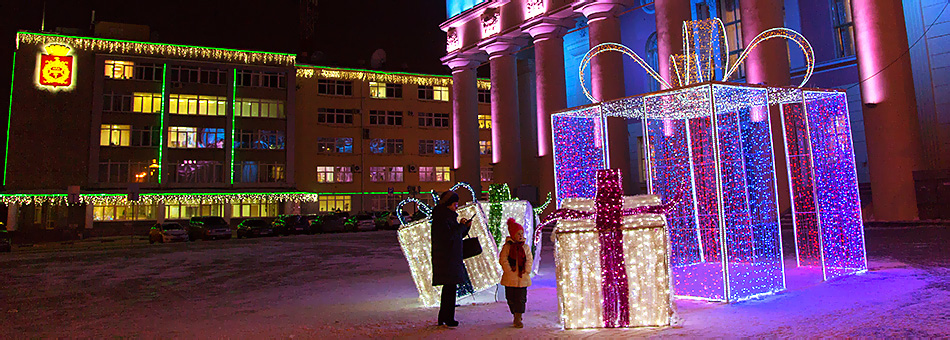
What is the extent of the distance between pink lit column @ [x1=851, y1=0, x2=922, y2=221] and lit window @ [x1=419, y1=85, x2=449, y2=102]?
3760cm

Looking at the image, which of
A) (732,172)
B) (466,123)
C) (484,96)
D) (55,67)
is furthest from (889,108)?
(55,67)

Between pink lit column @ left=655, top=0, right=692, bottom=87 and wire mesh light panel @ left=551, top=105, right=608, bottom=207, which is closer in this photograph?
wire mesh light panel @ left=551, top=105, right=608, bottom=207

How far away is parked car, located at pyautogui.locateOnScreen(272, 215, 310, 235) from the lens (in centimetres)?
3562

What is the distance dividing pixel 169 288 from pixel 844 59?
2517cm

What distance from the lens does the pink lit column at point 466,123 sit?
32562 millimetres

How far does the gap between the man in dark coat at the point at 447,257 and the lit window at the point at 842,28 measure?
23332 mm

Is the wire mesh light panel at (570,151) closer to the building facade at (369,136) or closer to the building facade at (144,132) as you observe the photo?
the building facade at (369,136)

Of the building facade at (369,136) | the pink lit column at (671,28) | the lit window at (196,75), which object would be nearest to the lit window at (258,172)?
the building facade at (369,136)

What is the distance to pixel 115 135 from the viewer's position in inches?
1652

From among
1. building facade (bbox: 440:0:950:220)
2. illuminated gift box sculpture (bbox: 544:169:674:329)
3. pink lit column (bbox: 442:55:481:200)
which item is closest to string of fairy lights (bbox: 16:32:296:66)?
building facade (bbox: 440:0:950:220)

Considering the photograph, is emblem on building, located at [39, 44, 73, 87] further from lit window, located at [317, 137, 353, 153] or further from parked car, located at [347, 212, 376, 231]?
parked car, located at [347, 212, 376, 231]

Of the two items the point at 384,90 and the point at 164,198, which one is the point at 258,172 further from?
the point at 384,90

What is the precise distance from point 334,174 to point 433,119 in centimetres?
1015

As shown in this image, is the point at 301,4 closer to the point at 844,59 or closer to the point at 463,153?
the point at 463,153
